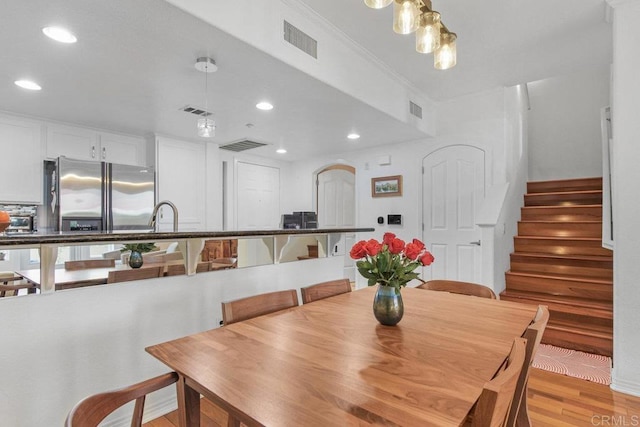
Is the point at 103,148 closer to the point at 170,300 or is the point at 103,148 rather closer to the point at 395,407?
the point at 170,300

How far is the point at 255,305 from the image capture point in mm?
1615

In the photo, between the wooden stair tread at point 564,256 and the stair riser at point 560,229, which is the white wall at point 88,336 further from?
the stair riser at point 560,229

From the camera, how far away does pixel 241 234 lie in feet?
6.95

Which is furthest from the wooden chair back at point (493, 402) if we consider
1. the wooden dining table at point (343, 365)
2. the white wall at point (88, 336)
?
the white wall at point (88, 336)

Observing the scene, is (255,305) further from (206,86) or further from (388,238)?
(206,86)

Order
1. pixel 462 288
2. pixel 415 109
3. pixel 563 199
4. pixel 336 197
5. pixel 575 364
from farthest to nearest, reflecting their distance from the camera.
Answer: pixel 336 197 → pixel 563 199 → pixel 415 109 → pixel 575 364 → pixel 462 288

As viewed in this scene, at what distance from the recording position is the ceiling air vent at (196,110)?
3344mm

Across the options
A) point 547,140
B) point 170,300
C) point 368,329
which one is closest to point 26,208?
point 170,300

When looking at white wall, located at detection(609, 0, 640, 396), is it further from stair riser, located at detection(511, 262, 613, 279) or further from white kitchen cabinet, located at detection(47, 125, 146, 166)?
white kitchen cabinet, located at detection(47, 125, 146, 166)

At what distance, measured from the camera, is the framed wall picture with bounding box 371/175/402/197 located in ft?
15.8

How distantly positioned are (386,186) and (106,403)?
4.41 m

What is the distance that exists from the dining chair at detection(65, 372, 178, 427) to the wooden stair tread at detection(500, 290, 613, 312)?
139 inches

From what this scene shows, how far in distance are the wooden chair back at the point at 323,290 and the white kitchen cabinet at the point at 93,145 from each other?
3.55 metres

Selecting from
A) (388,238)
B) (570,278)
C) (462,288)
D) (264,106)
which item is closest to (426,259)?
(388,238)
